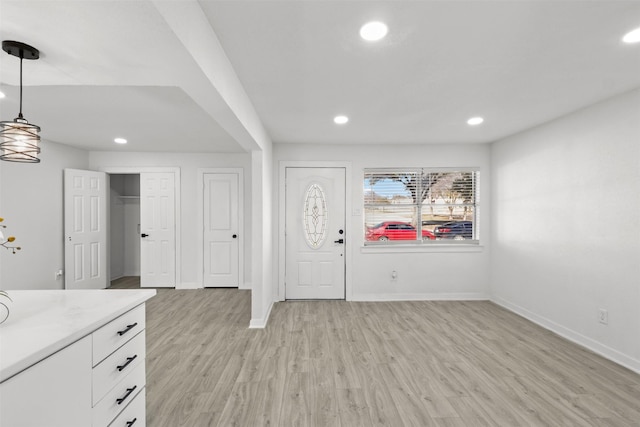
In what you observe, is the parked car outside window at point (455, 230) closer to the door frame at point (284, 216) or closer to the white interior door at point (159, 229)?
the door frame at point (284, 216)

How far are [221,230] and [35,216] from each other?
8.57ft

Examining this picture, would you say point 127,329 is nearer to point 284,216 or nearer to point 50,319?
point 50,319

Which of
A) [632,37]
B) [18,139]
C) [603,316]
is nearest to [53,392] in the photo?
[18,139]

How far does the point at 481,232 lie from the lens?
4957 mm

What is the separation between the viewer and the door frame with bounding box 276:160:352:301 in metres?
4.85

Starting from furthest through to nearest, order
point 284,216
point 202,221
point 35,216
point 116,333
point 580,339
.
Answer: point 202,221, point 284,216, point 35,216, point 580,339, point 116,333

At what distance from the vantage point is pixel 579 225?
3.33 m

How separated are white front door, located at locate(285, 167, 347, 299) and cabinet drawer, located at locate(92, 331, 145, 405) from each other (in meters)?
3.19

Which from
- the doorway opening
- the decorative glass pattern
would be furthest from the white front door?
the doorway opening

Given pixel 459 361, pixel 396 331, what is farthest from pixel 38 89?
pixel 459 361

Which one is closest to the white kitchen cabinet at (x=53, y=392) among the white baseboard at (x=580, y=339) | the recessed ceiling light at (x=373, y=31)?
the recessed ceiling light at (x=373, y=31)

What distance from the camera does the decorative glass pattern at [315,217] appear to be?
4926mm

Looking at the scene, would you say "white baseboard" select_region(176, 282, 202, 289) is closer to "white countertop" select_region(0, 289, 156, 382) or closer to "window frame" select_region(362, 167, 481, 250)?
"window frame" select_region(362, 167, 481, 250)

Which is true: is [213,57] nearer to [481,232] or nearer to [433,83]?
[433,83]
